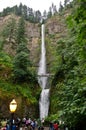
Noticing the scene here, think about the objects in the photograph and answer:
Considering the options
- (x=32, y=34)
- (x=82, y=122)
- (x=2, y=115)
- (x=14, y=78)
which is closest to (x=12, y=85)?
(x=14, y=78)

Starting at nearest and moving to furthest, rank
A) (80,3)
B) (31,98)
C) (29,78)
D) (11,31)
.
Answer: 1. (80,3)
2. (31,98)
3. (29,78)
4. (11,31)

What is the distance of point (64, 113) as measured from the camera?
40.9ft

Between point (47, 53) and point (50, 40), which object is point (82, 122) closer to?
point (47, 53)

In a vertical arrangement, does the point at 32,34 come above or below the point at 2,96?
above

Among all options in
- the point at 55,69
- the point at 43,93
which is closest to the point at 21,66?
the point at 43,93

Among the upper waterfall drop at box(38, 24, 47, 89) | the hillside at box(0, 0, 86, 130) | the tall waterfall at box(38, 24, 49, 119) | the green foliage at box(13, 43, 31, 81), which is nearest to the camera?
the hillside at box(0, 0, 86, 130)

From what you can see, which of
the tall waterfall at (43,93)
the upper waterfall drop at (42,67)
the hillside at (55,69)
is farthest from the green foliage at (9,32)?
the tall waterfall at (43,93)

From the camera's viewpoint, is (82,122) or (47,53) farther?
(47,53)

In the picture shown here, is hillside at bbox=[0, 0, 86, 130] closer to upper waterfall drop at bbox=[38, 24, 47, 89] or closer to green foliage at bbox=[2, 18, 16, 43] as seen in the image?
green foliage at bbox=[2, 18, 16, 43]

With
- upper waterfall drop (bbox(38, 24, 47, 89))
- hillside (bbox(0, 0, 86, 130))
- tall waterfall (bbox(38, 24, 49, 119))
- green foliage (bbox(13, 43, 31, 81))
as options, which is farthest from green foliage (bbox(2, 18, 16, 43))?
green foliage (bbox(13, 43, 31, 81))

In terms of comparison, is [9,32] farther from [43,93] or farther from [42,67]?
[43,93]

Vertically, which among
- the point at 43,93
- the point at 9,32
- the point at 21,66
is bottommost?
the point at 43,93

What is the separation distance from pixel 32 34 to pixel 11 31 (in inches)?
693

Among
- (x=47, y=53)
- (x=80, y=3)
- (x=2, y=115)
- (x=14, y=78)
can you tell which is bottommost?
(x=80, y=3)
